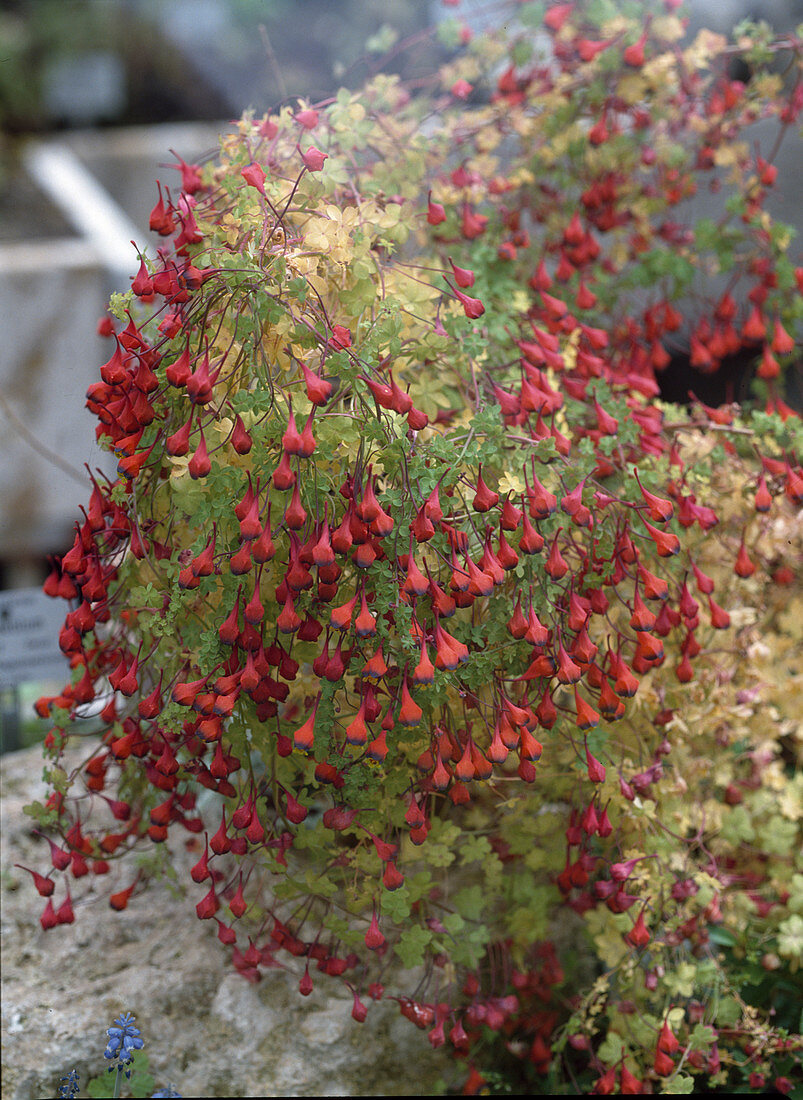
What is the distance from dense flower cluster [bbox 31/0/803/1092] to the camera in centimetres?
121

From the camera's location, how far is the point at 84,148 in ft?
16.6

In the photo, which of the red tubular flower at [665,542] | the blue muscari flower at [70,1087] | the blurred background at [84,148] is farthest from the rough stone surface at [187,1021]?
the red tubular flower at [665,542]

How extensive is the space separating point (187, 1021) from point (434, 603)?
945mm

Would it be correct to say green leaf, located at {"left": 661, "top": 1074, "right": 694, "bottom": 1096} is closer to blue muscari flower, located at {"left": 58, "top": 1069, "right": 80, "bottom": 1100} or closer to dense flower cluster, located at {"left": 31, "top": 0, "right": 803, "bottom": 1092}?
dense flower cluster, located at {"left": 31, "top": 0, "right": 803, "bottom": 1092}

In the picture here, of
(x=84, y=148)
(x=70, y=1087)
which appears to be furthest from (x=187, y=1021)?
(x=84, y=148)

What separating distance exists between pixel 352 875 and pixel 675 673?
0.64 m

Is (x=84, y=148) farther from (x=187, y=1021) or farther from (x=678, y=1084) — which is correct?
(x=678, y=1084)

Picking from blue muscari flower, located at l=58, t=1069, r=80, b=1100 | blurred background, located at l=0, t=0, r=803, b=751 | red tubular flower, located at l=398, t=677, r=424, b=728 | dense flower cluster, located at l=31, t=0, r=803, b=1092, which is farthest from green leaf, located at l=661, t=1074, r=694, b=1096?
blurred background, located at l=0, t=0, r=803, b=751

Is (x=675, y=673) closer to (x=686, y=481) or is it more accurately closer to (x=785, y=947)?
(x=686, y=481)

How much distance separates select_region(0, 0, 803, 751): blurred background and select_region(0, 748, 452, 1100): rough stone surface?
68cm

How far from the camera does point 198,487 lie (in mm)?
1271

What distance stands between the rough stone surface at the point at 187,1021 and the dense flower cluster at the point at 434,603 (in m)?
0.09

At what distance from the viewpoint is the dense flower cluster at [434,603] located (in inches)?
47.4

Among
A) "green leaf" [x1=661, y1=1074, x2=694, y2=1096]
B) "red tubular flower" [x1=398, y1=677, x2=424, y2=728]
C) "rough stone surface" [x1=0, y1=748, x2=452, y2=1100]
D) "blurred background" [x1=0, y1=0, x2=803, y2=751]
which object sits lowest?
"green leaf" [x1=661, y1=1074, x2=694, y2=1096]
